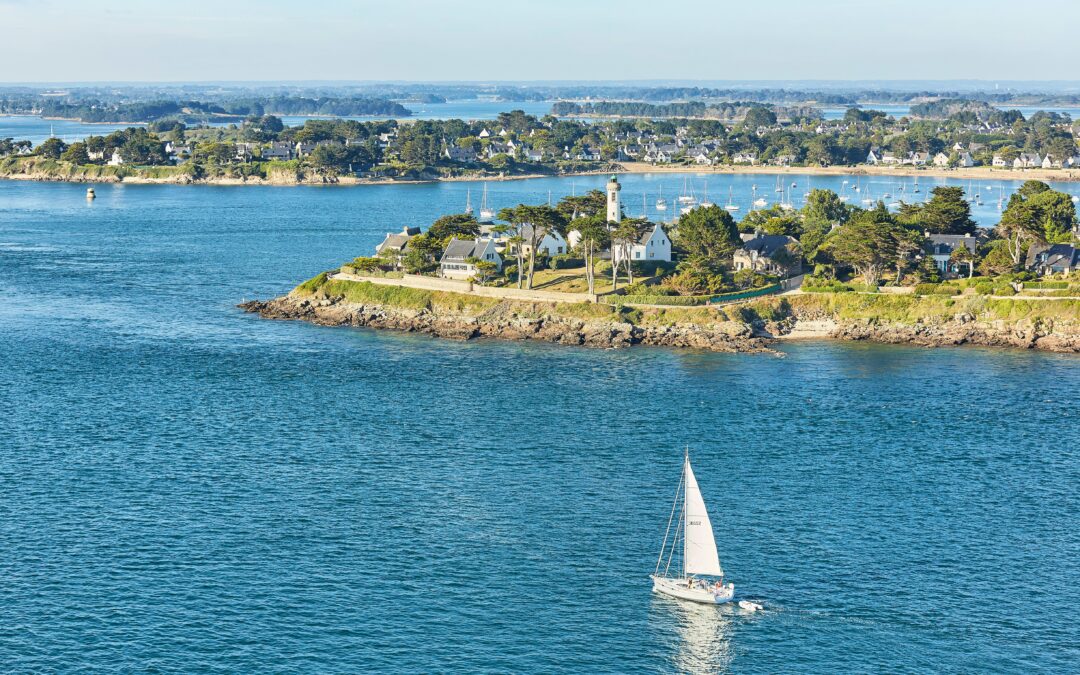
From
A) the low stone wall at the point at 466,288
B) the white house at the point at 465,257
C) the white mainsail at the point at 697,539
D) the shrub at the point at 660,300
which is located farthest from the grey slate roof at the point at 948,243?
the white mainsail at the point at 697,539

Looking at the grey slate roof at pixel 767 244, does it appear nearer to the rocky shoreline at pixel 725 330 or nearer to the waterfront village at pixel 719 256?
the waterfront village at pixel 719 256

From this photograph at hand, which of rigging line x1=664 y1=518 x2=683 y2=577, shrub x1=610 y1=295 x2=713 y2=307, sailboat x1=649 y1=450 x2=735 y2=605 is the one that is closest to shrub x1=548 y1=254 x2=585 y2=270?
shrub x1=610 y1=295 x2=713 y2=307

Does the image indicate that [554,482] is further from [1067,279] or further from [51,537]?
[1067,279]

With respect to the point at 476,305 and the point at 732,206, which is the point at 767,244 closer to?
the point at 476,305

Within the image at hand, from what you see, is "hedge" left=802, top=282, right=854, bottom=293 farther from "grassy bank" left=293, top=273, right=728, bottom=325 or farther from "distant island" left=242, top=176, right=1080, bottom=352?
"grassy bank" left=293, top=273, right=728, bottom=325

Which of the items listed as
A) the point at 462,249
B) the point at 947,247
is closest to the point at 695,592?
the point at 462,249

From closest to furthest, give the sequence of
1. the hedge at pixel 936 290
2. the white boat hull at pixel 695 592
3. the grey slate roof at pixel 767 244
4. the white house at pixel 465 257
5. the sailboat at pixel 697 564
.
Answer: the white boat hull at pixel 695 592 < the sailboat at pixel 697 564 < the hedge at pixel 936 290 < the white house at pixel 465 257 < the grey slate roof at pixel 767 244
